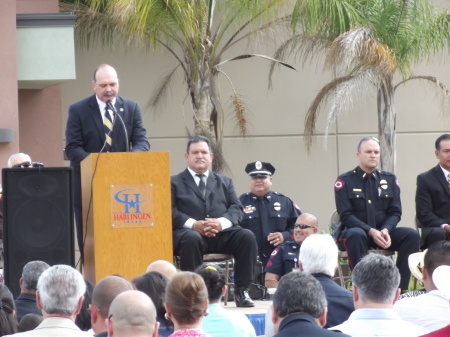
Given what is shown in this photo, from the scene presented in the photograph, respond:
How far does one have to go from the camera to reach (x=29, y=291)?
4.62 meters

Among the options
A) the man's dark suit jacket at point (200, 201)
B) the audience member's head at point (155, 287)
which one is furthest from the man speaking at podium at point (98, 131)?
the audience member's head at point (155, 287)

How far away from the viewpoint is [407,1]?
33.9ft

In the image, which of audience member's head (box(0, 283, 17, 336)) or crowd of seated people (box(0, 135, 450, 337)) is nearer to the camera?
crowd of seated people (box(0, 135, 450, 337))

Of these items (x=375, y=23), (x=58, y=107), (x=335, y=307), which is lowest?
(x=335, y=307)

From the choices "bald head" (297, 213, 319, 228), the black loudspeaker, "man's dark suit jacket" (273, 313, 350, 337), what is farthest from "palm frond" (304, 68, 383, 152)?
"man's dark suit jacket" (273, 313, 350, 337)

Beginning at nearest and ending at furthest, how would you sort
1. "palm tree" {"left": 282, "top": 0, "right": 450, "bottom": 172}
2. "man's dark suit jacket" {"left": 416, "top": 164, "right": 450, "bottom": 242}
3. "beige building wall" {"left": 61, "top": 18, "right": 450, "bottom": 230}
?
"man's dark suit jacket" {"left": 416, "top": 164, "right": 450, "bottom": 242} < "palm tree" {"left": 282, "top": 0, "right": 450, "bottom": 172} < "beige building wall" {"left": 61, "top": 18, "right": 450, "bottom": 230}

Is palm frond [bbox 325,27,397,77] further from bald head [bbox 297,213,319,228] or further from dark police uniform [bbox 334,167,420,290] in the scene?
bald head [bbox 297,213,319,228]

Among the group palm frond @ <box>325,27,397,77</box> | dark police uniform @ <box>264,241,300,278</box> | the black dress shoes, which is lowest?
the black dress shoes

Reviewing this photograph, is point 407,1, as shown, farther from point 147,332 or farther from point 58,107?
point 147,332

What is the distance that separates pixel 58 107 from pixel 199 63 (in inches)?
78.8

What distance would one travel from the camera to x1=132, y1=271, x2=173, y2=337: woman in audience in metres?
4.09

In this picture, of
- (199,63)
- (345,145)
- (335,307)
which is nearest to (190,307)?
(335,307)

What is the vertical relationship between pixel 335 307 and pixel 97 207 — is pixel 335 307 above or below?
below

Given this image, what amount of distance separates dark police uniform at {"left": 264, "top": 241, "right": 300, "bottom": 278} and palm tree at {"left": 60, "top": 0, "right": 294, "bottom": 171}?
120 inches
